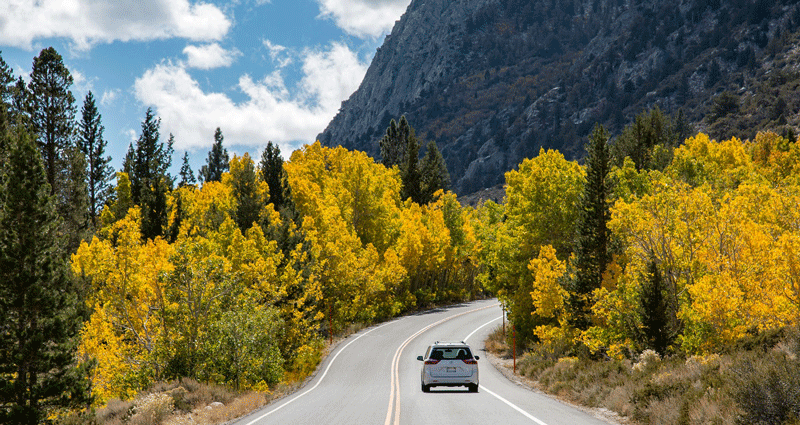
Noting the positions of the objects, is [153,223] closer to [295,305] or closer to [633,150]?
[295,305]

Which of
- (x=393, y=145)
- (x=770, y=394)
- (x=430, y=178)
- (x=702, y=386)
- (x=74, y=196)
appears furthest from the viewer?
(x=393, y=145)

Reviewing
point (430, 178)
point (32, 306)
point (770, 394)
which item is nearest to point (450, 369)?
point (770, 394)

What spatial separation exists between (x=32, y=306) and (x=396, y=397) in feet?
49.8

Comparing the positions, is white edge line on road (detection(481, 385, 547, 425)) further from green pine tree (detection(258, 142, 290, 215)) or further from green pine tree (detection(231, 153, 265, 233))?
green pine tree (detection(258, 142, 290, 215))

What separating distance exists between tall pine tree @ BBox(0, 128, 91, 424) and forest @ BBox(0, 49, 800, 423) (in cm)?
8

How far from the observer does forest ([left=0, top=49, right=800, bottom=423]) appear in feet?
66.0

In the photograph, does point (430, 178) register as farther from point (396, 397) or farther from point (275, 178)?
point (396, 397)

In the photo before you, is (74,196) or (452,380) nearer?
(452,380)

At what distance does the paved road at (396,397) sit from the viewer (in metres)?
13.0

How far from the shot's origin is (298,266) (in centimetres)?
3562

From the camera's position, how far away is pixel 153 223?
47.1 m

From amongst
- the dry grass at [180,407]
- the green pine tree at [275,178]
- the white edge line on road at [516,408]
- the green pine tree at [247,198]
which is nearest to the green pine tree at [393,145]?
the green pine tree at [275,178]

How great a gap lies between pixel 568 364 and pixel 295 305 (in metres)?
18.6

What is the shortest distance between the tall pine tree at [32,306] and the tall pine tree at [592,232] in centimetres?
2385
